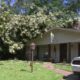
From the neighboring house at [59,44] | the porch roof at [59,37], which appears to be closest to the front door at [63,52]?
the neighboring house at [59,44]

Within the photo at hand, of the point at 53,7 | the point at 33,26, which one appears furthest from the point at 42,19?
the point at 53,7

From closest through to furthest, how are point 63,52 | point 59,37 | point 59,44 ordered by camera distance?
point 59,37
point 63,52
point 59,44

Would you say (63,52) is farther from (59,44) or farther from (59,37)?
(59,37)

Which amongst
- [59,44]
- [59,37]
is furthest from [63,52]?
[59,37]

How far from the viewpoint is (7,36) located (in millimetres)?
32812

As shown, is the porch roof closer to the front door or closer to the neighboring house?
the neighboring house

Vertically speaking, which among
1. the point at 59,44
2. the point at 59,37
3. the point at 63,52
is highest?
the point at 59,37

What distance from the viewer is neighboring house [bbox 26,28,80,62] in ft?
95.9

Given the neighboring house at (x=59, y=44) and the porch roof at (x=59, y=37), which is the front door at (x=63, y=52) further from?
the porch roof at (x=59, y=37)

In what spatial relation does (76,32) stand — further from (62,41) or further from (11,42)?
(11,42)

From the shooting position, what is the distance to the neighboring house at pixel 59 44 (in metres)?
29.2

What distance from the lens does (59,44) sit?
32.4 meters

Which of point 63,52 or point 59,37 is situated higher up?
point 59,37

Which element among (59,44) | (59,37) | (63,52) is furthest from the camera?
(59,44)
